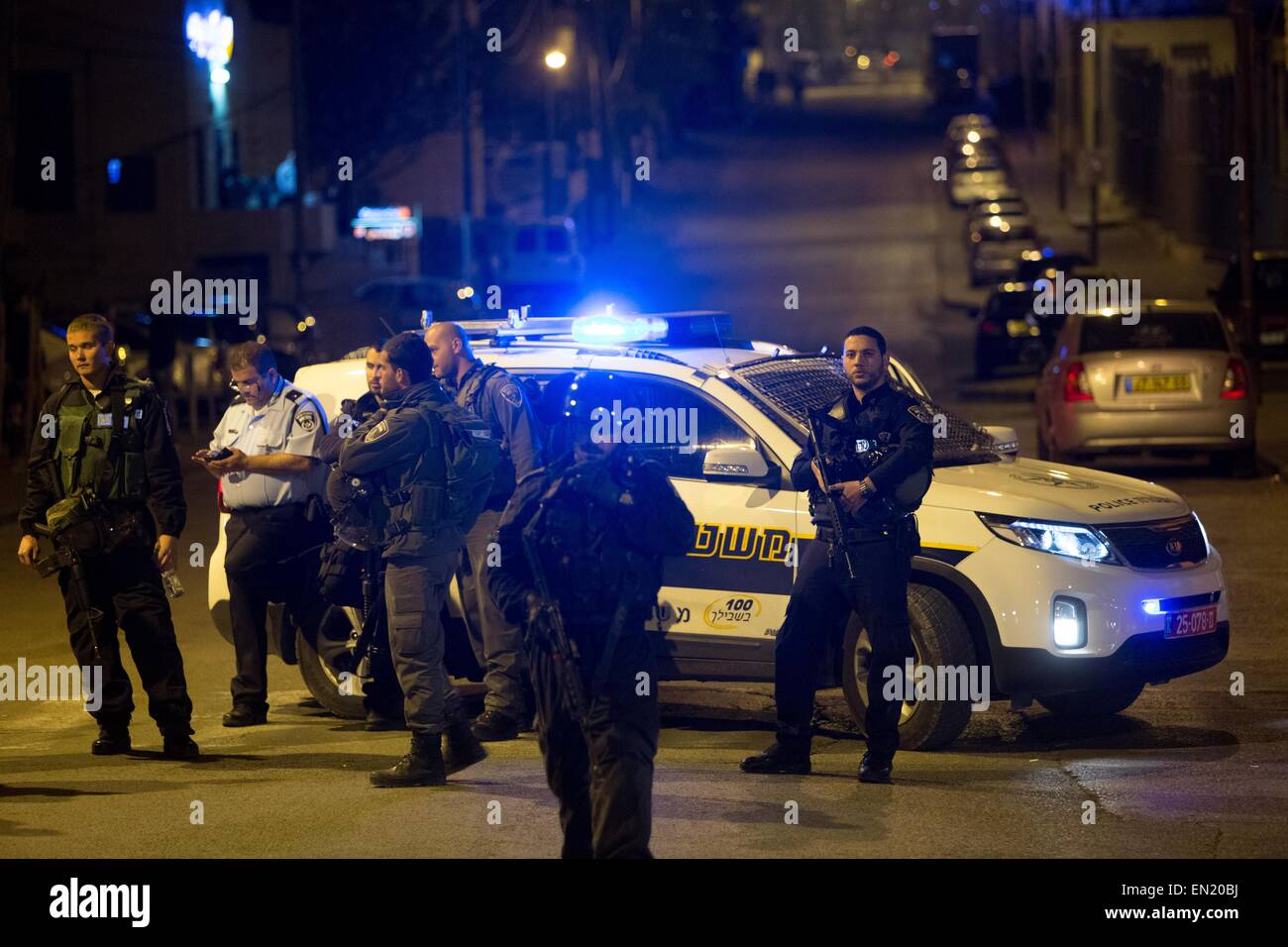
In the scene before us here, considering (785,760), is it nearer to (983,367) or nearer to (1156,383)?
(1156,383)

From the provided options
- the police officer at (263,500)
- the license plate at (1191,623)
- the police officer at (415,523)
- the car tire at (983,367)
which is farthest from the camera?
the car tire at (983,367)

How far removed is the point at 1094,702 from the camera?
9.04 m

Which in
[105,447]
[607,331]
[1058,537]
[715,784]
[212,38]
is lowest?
[715,784]

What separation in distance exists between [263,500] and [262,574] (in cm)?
34

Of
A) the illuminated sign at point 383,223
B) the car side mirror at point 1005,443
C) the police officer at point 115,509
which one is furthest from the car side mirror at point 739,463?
the illuminated sign at point 383,223

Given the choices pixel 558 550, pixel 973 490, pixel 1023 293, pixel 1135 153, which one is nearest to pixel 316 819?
pixel 558 550

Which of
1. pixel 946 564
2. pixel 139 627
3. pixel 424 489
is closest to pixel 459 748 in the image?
pixel 424 489

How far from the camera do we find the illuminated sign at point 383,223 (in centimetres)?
4666

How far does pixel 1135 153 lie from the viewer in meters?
58.2

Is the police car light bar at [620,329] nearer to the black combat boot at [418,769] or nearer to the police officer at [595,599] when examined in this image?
the black combat boot at [418,769]

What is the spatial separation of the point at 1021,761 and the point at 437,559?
2555mm

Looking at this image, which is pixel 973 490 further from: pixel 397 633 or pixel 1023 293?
pixel 1023 293

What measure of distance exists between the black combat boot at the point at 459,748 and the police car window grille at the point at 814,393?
196 centimetres

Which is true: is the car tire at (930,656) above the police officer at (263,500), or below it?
below
